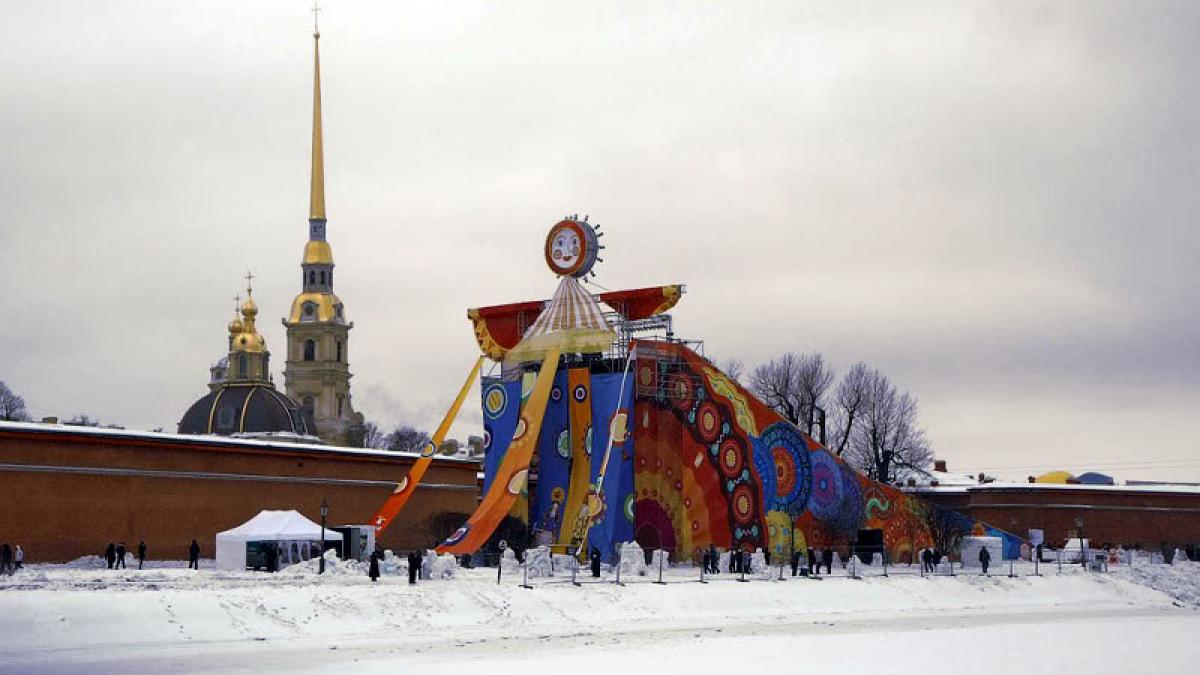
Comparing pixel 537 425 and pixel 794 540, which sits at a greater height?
pixel 537 425

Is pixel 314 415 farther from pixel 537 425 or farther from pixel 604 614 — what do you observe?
pixel 604 614

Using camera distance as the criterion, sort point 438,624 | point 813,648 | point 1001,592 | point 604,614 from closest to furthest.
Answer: point 813,648, point 438,624, point 604,614, point 1001,592

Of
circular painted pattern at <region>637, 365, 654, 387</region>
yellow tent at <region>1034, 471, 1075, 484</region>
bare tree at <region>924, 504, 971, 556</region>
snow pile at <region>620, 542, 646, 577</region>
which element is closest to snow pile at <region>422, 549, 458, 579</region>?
snow pile at <region>620, 542, 646, 577</region>

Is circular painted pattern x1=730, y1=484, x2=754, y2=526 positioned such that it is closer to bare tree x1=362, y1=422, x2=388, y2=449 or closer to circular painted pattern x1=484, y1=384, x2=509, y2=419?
circular painted pattern x1=484, y1=384, x2=509, y2=419

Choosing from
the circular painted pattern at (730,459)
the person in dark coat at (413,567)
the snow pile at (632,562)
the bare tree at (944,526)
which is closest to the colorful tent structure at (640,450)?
the circular painted pattern at (730,459)

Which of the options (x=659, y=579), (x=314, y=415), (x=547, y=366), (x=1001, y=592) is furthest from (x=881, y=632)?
(x=314, y=415)

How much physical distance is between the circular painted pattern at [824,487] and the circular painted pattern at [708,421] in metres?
4.25

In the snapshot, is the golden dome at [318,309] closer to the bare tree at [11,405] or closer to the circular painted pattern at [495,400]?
the bare tree at [11,405]

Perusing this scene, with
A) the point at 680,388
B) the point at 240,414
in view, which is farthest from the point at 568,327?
the point at 240,414

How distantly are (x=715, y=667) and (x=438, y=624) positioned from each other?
9.59 meters

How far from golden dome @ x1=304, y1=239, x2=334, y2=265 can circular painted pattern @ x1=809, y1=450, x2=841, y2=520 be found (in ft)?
292

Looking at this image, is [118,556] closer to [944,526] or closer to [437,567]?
[437,567]

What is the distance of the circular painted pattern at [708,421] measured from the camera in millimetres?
61469

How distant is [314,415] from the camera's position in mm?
142250
